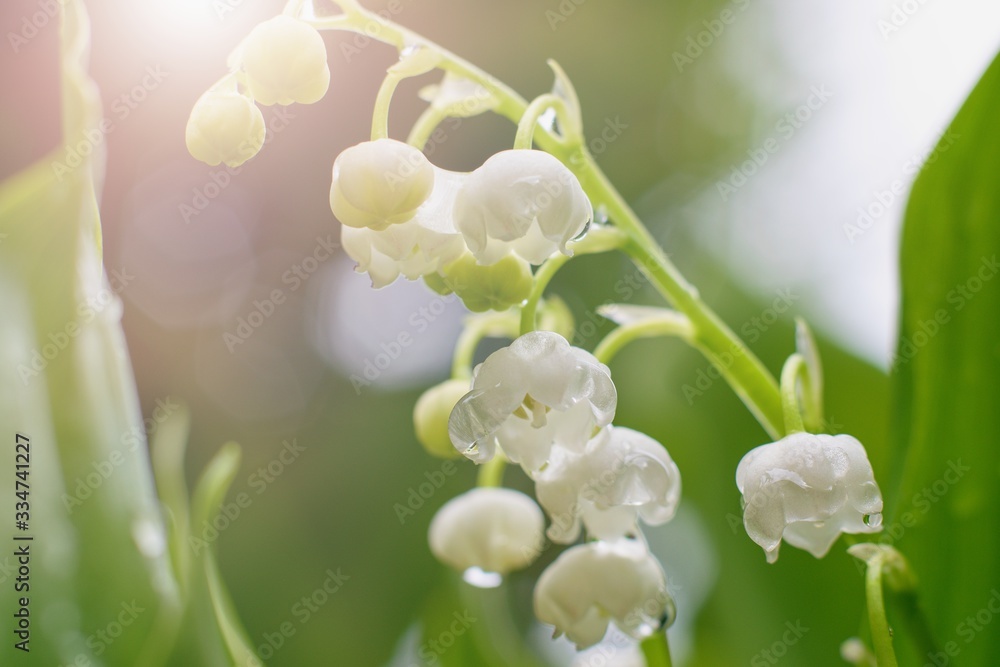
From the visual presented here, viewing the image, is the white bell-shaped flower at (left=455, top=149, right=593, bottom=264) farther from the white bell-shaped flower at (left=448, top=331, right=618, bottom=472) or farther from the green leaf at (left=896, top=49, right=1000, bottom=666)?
the green leaf at (left=896, top=49, right=1000, bottom=666)

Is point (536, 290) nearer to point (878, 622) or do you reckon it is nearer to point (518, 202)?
point (518, 202)

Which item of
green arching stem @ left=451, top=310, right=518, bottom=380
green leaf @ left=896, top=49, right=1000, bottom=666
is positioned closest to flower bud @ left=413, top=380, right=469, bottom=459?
green arching stem @ left=451, top=310, right=518, bottom=380

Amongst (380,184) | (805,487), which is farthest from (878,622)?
(380,184)

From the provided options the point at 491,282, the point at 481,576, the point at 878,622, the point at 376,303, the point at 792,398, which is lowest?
the point at 376,303

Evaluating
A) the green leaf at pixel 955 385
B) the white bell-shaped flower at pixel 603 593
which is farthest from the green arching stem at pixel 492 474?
the green leaf at pixel 955 385

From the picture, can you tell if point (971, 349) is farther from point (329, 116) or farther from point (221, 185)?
point (221, 185)

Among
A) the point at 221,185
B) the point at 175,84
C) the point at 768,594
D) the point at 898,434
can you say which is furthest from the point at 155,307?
the point at 898,434

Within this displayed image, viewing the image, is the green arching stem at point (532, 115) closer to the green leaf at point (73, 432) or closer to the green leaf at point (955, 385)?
the green leaf at point (955, 385)
